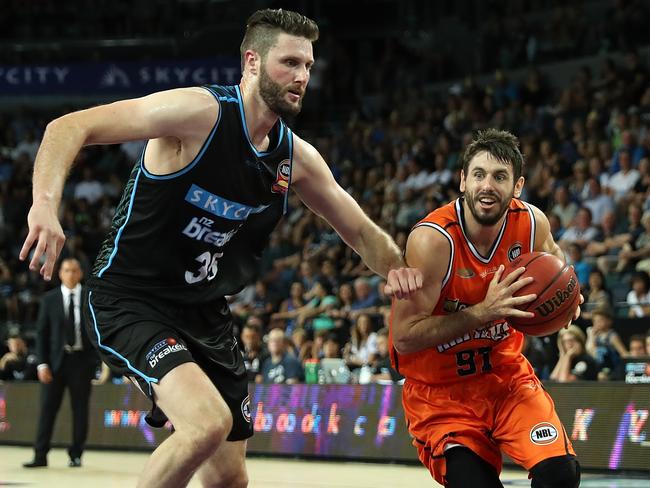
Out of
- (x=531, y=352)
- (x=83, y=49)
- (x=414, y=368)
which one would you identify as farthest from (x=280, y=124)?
(x=83, y=49)

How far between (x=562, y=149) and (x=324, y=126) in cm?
768

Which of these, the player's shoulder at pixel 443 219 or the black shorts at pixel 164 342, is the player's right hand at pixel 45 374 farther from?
the player's shoulder at pixel 443 219

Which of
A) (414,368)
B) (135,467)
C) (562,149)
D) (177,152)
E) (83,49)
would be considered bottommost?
(135,467)

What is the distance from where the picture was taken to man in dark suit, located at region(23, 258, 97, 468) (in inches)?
449

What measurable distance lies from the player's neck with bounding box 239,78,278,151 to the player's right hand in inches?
269

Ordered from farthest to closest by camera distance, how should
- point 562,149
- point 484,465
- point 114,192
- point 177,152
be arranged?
point 114,192, point 562,149, point 484,465, point 177,152

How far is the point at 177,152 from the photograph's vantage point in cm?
497

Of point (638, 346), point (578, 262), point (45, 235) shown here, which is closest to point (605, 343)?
point (638, 346)

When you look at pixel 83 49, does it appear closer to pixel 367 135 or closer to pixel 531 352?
pixel 367 135

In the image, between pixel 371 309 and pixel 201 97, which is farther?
pixel 371 309

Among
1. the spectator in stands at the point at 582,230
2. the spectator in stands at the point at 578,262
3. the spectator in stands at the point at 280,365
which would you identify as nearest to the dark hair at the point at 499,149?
the spectator in stands at the point at 578,262

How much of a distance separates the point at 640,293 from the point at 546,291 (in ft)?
23.3

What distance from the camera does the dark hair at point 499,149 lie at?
213 inches

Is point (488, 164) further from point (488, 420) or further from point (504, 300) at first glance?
point (488, 420)
